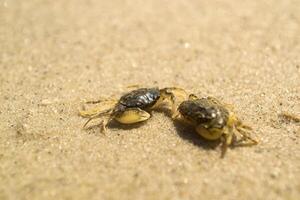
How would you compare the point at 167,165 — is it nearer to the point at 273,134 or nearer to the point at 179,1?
the point at 273,134

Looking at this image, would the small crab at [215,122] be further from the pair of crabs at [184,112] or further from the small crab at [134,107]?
the small crab at [134,107]

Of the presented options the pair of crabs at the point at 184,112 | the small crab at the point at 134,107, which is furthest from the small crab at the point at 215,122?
the small crab at the point at 134,107

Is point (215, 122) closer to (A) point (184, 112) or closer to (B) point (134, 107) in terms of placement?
(A) point (184, 112)

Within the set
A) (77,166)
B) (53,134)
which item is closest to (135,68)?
Result: (53,134)

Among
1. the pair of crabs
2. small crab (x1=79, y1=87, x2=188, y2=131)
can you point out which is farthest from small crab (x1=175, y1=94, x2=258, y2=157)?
small crab (x1=79, y1=87, x2=188, y2=131)

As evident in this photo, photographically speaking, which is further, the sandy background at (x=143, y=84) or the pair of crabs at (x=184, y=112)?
the pair of crabs at (x=184, y=112)

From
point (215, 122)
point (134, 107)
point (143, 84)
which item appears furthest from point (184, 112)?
point (143, 84)

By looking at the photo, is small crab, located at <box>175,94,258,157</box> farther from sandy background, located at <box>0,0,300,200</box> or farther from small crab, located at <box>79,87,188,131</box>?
small crab, located at <box>79,87,188,131</box>

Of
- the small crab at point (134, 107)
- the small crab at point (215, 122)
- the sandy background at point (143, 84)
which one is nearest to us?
the sandy background at point (143, 84)
